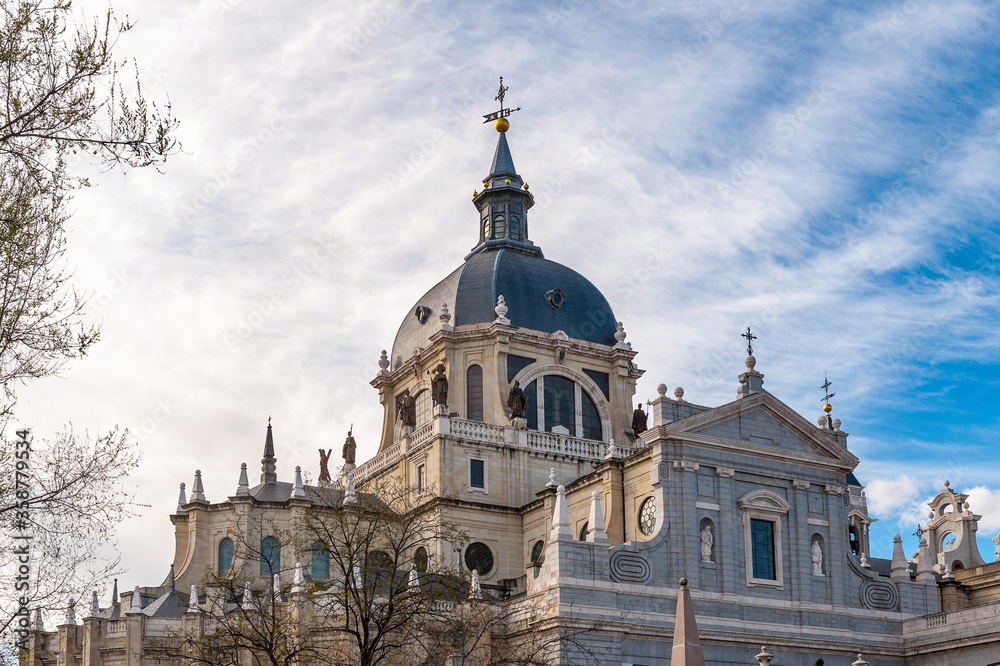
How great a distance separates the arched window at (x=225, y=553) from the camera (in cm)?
5422

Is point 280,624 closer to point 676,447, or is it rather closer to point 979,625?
point 676,447

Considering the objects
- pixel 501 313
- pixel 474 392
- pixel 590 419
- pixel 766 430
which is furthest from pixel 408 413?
pixel 766 430

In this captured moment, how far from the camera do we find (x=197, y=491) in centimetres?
5600

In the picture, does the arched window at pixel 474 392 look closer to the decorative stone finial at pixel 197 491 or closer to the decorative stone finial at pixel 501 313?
the decorative stone finial at pixel 501 313

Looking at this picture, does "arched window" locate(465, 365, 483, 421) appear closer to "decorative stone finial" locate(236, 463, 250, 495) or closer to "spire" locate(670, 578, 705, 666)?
"decorative stone finial" locate(236, 463, 250, 495)

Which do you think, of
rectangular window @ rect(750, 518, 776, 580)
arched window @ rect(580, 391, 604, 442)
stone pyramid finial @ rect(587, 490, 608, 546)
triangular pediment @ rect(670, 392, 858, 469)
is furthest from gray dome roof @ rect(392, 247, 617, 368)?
stone pyramid finial @ rect(587, 490, 608, 546)

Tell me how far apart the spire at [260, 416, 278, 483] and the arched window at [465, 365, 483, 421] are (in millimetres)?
9599

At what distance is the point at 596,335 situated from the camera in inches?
2494

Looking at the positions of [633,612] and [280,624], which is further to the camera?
[633,612]

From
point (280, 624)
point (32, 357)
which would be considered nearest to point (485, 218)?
point (280, 624)

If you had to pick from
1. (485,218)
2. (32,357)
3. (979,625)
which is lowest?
(979,625)

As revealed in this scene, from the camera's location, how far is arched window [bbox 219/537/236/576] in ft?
178

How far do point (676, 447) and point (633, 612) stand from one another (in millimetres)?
6470

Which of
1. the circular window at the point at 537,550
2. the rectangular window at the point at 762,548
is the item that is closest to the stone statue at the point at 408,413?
the circular window at the point at 537,550
